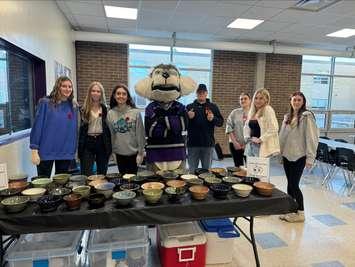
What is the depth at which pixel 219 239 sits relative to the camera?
6.58ft

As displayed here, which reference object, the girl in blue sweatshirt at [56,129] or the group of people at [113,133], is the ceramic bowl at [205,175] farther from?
the girl in blue sweatshirt at [56,129]

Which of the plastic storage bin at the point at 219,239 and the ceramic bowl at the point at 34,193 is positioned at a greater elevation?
the ceramic bowl at the point at 34,193

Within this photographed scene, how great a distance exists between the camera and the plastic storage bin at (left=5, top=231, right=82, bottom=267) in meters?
1.57

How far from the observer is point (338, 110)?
7.10 metres

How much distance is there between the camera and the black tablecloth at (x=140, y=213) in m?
1.39

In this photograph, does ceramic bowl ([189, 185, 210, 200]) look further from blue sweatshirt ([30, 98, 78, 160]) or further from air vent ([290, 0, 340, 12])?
air vent ([290, 0, 340, 12])

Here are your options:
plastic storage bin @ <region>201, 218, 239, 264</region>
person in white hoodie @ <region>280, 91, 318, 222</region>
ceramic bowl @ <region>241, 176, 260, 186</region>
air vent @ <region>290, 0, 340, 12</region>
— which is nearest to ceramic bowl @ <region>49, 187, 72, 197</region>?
plastic storage bin @ <region>201, 218, 239, 264</region>

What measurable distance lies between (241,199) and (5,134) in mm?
2274

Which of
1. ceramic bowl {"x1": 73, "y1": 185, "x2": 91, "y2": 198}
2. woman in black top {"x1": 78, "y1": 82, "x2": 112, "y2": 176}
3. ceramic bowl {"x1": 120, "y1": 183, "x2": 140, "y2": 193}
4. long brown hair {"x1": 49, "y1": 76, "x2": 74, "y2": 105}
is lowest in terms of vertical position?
ceramic bowl {"x1": 120, "y1": 183, "x2": 140, "y2": 193}

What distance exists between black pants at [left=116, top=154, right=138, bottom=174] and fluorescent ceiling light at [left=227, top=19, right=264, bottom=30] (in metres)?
3.22

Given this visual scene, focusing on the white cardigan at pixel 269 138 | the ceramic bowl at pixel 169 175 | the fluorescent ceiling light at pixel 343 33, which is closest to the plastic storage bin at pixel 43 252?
the ceramic bowl at pixel 169 175

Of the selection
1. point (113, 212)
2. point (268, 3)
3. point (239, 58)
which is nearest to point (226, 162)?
point (239, 58)

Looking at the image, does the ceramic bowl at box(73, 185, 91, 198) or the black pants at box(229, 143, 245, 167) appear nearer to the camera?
Answer: the ceramic bowl at box(73, 185, 91, 198)

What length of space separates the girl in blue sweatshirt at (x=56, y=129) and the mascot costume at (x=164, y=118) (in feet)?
2.11
